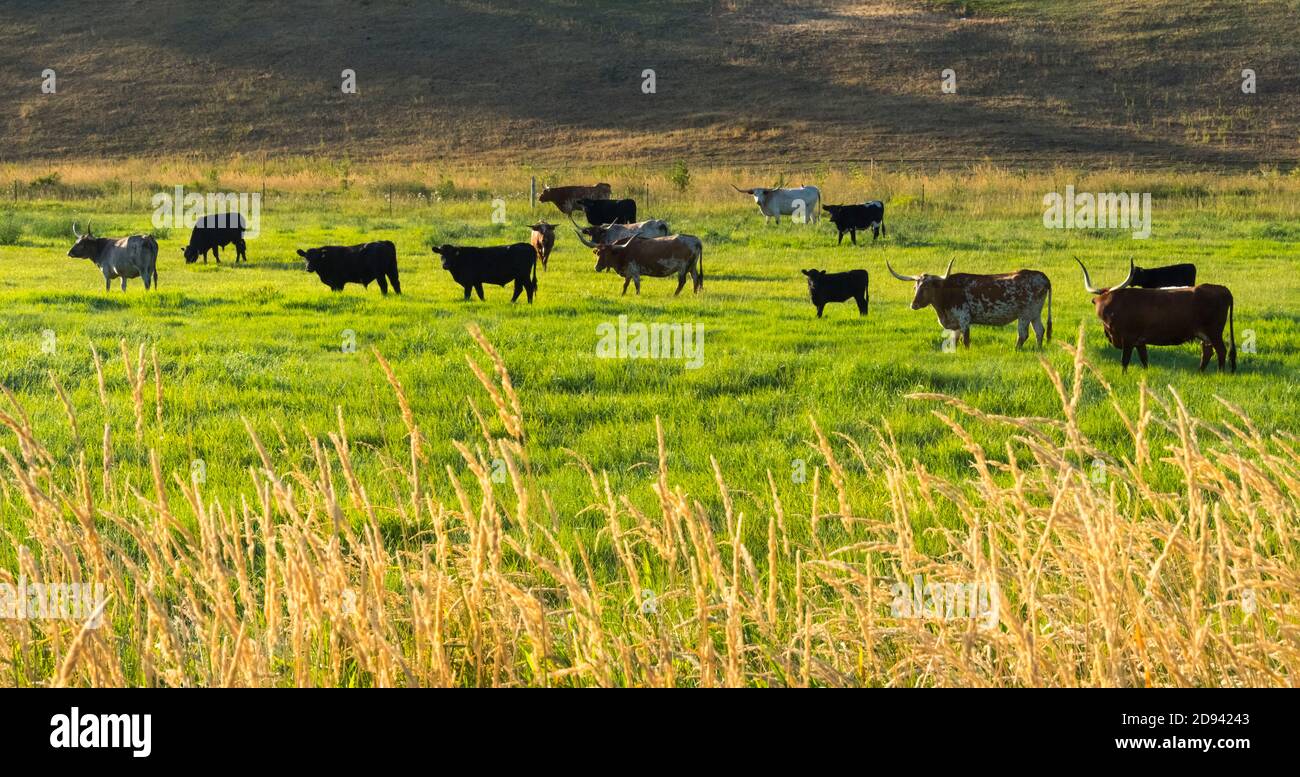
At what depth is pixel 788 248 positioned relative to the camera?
27.3 meters

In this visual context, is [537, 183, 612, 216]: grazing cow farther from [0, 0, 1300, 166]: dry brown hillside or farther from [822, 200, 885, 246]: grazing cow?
[0, 0, 1300, 166]: dry brown hillside

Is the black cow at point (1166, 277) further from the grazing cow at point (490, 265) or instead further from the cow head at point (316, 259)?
the cow head at point (316, 259)

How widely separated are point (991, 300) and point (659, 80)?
6755 centimetres

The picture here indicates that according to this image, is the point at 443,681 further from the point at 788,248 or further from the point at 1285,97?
the point at 1285,97

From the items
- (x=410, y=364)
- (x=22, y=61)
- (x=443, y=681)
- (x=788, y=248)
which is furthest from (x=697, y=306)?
(x=22, y=61)

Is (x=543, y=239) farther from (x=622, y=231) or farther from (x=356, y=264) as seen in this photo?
(x=356, y=264)

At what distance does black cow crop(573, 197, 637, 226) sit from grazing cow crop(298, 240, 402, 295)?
52.6 feet

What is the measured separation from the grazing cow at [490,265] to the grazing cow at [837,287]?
14.5 ft

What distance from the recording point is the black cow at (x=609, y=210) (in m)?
35.0

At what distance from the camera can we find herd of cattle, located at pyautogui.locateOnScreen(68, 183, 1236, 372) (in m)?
12.0

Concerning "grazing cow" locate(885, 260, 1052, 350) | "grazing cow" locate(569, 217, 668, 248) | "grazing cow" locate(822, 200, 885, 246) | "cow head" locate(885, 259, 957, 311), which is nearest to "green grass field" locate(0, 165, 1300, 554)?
"grazing cow" locate(885, 260, 1052, 350)

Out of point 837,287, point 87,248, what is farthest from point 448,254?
point 87,248

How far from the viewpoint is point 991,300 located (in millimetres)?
13805

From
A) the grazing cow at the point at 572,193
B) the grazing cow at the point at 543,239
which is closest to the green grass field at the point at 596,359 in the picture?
the grazing cow at the point at 543,239
